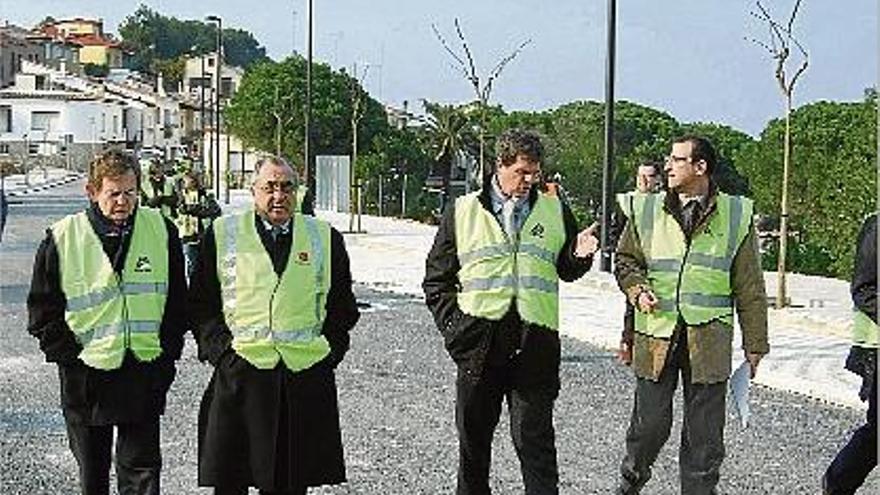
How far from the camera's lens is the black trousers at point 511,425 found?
7.34 metres

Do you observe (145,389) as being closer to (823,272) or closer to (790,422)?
(790,422)

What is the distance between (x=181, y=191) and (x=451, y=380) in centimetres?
588

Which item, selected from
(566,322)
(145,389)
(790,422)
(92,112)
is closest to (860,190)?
(566,322)

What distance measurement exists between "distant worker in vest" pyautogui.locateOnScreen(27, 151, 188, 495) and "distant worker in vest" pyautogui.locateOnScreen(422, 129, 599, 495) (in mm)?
1376

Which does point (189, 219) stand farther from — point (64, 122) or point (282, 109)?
point (64, 122)

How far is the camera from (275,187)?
6477mm

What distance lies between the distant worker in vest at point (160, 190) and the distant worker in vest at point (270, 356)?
1022 cm

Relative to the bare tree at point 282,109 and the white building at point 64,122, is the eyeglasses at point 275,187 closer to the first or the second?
the bare tree at point 282,109

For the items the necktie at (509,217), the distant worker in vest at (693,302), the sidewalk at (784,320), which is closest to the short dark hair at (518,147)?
the necktie at (509,217)

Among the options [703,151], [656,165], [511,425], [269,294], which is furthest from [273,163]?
[656,165]

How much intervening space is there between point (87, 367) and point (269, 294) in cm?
87

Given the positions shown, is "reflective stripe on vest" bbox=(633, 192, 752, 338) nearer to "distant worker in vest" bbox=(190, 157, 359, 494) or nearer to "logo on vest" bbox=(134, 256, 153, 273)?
"distant worker in vest" bbox=(190, 157, 359, 494)

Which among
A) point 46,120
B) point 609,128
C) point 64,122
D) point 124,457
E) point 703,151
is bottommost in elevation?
point 124,457

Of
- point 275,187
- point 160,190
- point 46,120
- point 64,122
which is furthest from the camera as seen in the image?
point 46,120
